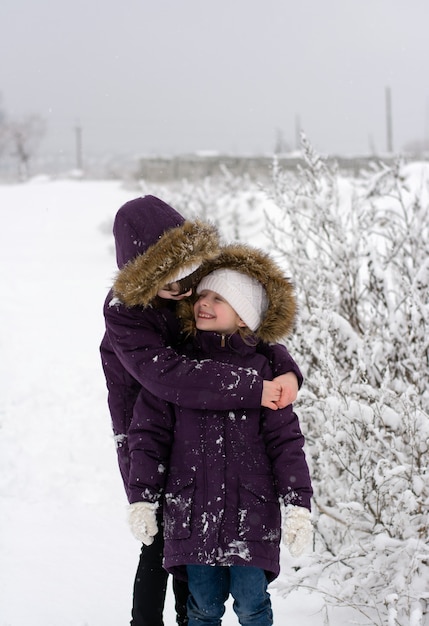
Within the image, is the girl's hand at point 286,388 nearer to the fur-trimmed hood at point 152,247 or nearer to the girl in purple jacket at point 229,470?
the girl in purple jacket at point 229,470

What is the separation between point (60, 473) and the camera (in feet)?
17.6

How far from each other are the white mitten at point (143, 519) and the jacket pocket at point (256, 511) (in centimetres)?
28

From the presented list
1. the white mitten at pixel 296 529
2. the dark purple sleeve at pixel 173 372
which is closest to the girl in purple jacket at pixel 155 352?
the dark purple sleeve at pixel 173 372

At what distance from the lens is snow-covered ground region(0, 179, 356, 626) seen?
3438mm

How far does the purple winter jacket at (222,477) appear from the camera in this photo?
2.33 m

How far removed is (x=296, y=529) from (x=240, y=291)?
0.79m

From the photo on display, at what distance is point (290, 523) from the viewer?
2.30 meters

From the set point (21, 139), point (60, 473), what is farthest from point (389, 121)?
point (60, 473)

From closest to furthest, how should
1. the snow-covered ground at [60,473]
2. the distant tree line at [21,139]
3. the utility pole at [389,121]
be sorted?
1. the snow-covered ground at [60,473]
2. the distant tree line at [21,139]
3. the utility pole at [389,121]

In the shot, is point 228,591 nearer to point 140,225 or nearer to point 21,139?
point 140,225

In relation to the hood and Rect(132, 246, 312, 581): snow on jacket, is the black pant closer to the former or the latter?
Rect(132, 246, 312, 581): snow on jacket

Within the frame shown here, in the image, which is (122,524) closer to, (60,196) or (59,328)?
(59,328)

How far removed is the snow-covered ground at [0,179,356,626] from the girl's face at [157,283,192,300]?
153 cm

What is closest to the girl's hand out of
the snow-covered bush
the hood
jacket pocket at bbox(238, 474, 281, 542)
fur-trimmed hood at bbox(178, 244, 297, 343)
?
fur-trimmed hood at bbox(178, 244, 297, 343)
